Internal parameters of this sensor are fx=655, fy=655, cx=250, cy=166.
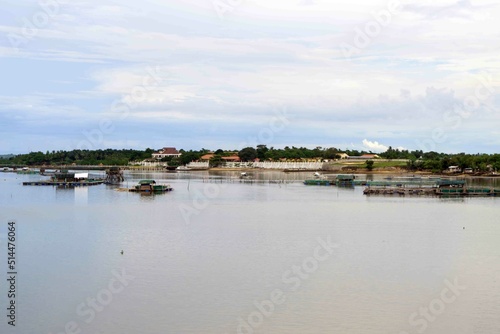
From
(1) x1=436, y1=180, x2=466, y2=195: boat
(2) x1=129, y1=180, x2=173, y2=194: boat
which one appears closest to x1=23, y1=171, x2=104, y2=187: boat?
(2) x1=129, y1=180, x2=173, y2=194: boat

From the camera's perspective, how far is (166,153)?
149 metres

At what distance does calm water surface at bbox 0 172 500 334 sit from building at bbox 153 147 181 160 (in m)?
Result: 108

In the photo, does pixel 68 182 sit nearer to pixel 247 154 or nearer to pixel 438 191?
pixel 438 191

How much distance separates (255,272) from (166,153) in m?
130

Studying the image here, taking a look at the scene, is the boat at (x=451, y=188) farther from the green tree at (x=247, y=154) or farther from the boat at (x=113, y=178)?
the green tree at (x=247, y=154)

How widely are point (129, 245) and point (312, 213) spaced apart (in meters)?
14.7

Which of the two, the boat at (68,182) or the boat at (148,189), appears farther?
the boat at (68,182)

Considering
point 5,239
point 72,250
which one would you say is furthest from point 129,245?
point 5,239

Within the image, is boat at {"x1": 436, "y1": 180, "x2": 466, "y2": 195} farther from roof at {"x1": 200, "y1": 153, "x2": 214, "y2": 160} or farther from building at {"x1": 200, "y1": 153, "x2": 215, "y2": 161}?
roof at {"x1": 200, "y1": 153, "x2": 214, "y2": 160}

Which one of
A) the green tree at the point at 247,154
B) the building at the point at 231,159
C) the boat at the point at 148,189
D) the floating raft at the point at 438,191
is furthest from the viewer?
the green tree at the point at 247,154

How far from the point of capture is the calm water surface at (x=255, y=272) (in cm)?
1560

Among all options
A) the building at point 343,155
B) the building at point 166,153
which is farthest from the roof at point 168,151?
the building at point 343,155

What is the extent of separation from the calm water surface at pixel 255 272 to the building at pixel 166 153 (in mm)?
107862

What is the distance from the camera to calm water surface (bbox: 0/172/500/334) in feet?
51.2
